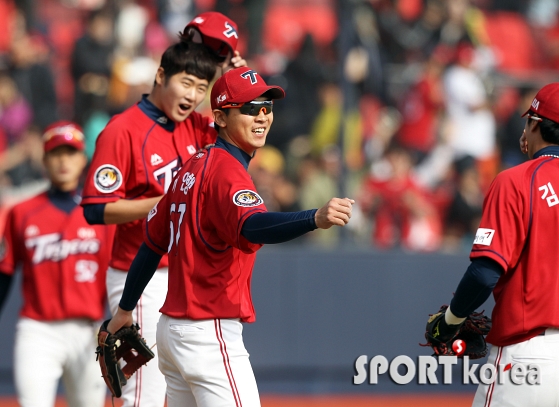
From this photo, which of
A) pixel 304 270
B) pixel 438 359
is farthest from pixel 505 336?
pixel 304 270

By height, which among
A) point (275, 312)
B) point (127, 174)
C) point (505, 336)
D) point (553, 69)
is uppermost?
point (553, 69)

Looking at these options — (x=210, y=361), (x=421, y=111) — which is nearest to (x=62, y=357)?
(x=210, y=361)

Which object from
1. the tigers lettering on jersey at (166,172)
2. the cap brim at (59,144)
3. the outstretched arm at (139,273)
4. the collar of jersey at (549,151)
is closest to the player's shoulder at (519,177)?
the collar of jersey at (549,151)

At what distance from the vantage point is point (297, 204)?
9539 millimetres

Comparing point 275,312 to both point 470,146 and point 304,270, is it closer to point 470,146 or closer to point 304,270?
point 304,270

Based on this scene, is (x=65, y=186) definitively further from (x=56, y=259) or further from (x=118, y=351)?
(x=118, y=351)

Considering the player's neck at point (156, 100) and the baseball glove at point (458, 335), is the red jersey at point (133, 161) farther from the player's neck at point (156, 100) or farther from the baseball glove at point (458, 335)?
the baseball glove at point (458, 335)

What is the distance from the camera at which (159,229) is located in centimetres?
423

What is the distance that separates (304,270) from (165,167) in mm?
4220

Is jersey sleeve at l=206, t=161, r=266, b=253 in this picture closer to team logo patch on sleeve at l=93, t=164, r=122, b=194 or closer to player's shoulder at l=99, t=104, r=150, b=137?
team logo patch on sleeve at l=93, t=164, r=122, b=194

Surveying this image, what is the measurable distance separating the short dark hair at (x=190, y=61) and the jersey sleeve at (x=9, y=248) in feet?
6.85

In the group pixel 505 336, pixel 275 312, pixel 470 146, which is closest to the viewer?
pixel 505 336

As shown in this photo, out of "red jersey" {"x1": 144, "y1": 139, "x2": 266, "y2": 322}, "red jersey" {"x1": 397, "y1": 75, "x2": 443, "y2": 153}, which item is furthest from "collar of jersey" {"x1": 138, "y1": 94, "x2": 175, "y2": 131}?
"red jersey" {"x1": 397, "y1": 75, "x2": 443, "y2": 153}

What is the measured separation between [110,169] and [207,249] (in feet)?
4.22
